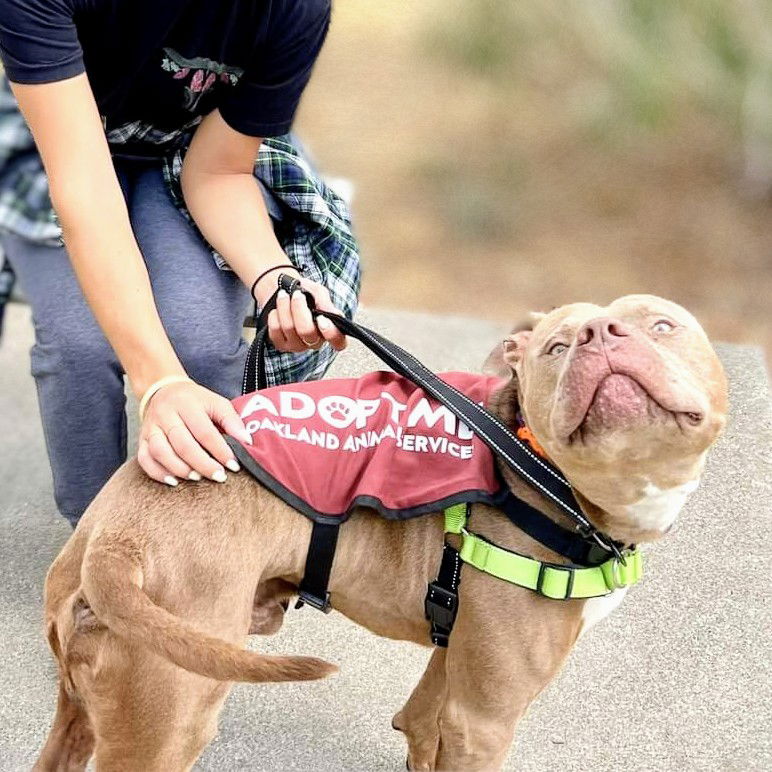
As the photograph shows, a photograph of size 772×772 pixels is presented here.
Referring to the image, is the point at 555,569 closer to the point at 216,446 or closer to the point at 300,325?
the point at 216,446

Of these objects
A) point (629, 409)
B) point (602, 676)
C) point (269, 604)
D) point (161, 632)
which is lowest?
point (602, 676)

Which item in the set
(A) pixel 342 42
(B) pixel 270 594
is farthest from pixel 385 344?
(A) pixel 342 42

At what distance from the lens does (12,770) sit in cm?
234

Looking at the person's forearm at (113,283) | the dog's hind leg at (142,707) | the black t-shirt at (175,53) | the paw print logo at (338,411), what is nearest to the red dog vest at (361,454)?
the paw print logo at (338,411)

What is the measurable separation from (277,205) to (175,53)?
54 centimetres

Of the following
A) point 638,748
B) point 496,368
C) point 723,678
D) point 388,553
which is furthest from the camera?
point 723,678

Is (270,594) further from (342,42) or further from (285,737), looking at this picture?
(342,42)

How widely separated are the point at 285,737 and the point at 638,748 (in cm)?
82

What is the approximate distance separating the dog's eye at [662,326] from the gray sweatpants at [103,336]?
1.11 meters

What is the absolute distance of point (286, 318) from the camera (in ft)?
7.24

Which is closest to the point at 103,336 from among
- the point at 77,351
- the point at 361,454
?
the point at 77,351

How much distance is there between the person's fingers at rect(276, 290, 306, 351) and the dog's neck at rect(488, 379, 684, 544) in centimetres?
56

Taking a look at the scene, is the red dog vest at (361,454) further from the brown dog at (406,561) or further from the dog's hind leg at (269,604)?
the dog's hind leg at (269,604)

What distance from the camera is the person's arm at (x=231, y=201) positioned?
249 centimetres
